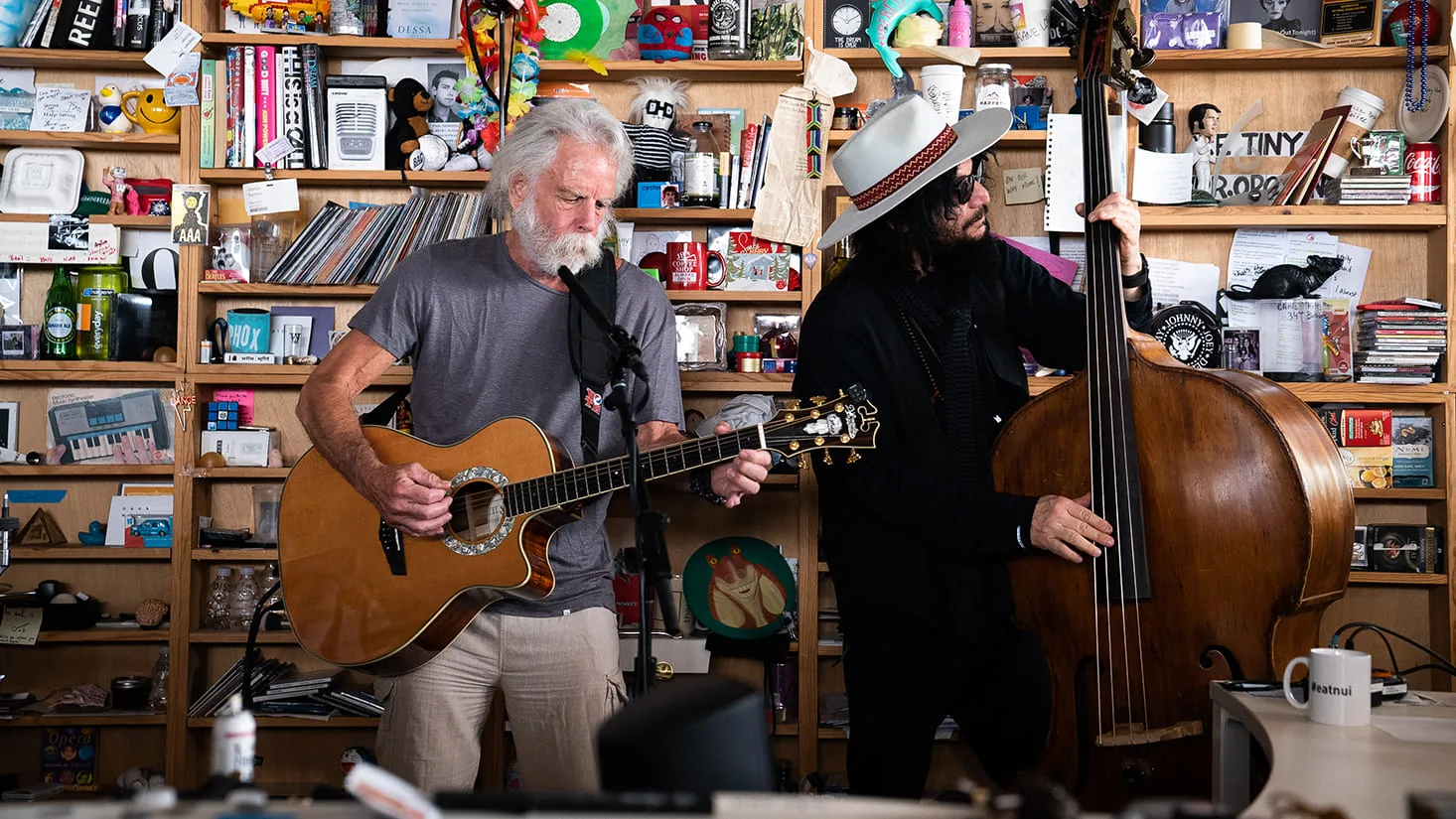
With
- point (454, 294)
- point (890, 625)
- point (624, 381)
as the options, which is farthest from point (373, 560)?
point (890, 625)

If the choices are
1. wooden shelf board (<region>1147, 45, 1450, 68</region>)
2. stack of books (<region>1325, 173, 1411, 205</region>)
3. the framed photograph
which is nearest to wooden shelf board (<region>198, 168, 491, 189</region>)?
the framed photograph

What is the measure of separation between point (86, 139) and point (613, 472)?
2.32 m

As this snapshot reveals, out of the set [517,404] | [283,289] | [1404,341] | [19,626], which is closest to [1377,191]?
[1404,341]

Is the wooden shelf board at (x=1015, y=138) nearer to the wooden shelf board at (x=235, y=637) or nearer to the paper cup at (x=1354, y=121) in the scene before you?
the paper cup at (x=1354, y=121)

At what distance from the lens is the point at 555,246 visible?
2387 millimetres

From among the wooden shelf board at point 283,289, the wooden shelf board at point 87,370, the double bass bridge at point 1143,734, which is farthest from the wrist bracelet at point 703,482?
the wooden shelf board at point 87,370

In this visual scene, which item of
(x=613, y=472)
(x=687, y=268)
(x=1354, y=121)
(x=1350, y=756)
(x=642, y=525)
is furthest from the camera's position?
(x=687, y=268)

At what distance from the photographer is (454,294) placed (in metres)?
2.41

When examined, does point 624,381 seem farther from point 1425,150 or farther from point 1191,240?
point 1425,150

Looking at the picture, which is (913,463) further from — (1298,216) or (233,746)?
(1298,216)

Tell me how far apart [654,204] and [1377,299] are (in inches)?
83.4

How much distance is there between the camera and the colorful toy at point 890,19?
3260 mm

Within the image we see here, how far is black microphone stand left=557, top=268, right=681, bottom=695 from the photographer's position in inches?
67.6

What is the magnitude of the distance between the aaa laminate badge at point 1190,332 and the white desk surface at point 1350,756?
1.59 meters
